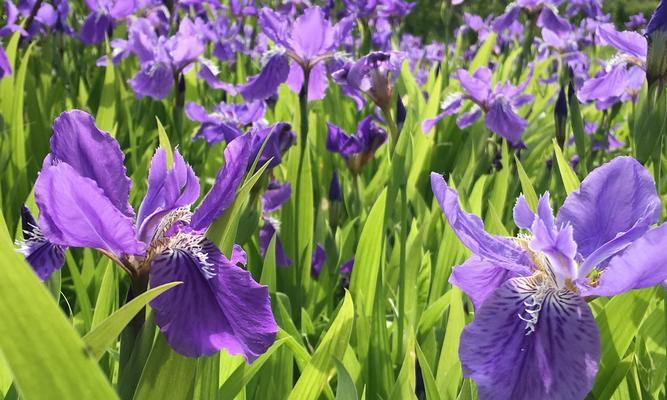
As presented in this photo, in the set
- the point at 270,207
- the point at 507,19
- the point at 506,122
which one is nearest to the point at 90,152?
the point at 270,207

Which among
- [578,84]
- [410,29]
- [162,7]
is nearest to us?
[578,84]

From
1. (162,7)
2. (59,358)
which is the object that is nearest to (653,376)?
(59,358)

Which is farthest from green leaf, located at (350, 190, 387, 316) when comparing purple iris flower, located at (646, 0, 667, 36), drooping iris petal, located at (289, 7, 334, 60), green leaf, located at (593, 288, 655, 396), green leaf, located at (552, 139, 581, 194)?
drooping iris petal, located at (289, 7, 334, 60)

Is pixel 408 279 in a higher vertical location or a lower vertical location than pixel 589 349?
lower

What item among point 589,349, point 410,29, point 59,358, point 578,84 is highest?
point 59,358

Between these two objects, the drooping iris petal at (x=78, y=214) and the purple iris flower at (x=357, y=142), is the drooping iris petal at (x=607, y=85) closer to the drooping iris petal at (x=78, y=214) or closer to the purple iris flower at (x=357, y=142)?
the purple iris flower at (x=357, y=142)

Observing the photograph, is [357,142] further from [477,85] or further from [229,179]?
[229,179]

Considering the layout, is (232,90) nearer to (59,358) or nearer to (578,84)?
(578,84)

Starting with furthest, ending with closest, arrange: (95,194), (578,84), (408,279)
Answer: (578,84)
(408,279)
(95,194)
